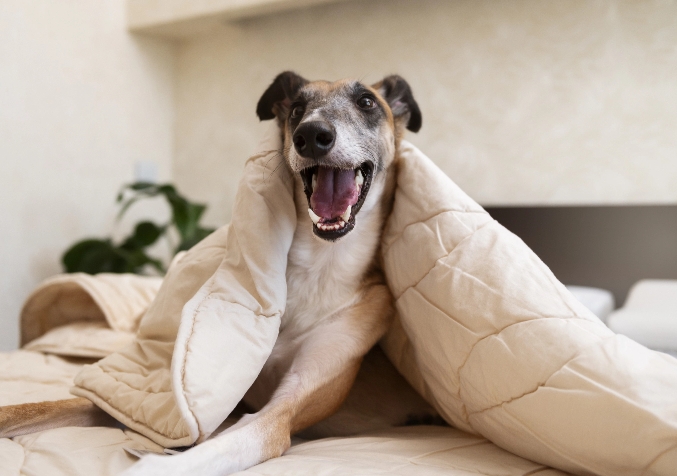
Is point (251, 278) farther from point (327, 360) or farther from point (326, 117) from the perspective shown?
point (326, 117)

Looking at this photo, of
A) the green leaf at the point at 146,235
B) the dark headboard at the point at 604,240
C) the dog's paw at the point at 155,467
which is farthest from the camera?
the green leaf at the point at 146,235

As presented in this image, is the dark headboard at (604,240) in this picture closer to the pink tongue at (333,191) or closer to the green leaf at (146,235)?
the pink tongue at (333,191)

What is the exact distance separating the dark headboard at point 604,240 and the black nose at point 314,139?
207 centimetres

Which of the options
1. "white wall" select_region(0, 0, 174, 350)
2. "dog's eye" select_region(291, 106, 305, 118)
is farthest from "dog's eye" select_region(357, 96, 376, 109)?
"white wall" select_region(0, 0, 174, 350)

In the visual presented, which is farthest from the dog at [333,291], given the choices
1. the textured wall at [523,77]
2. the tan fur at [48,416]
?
the textured wall at [523,77]

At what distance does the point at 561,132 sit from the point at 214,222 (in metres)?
2.75

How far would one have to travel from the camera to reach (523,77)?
11.2 feet

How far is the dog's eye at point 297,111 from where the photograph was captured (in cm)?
152

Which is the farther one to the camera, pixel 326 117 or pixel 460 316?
pixel 326 117

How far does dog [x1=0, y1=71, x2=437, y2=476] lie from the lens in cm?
121

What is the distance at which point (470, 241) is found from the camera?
1.19 metres

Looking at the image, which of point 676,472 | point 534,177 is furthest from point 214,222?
point 676,472

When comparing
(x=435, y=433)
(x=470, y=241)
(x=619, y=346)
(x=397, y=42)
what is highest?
(x=397, y=42)

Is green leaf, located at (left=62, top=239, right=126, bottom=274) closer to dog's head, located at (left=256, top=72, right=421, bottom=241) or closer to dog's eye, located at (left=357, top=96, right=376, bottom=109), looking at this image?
dog's head, located at (left=256, top=72, right=421, bottom=241)
